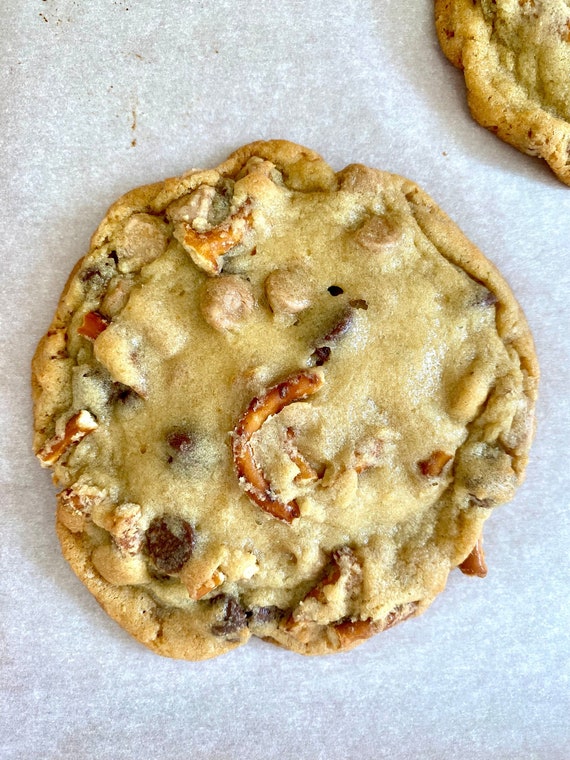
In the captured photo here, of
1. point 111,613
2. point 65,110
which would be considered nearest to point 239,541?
point 111,613

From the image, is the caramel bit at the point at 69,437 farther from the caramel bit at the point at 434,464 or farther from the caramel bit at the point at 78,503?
the caramel bit at the point at 434,464

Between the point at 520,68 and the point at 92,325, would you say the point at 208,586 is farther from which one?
the point at 520,68

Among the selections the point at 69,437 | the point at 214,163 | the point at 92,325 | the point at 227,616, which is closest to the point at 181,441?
the point at 69,437

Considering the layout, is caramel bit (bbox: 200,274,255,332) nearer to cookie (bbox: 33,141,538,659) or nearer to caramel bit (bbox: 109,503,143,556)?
cookie (bbox: 33,141,538,659)

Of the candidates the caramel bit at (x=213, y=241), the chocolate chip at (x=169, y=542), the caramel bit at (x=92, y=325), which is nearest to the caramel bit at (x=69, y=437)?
the caramel bit at (x=92, y=325)

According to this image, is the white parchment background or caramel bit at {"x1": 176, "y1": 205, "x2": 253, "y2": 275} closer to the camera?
caramel bit at {"x1": 176, "y1": 205, "x2": 253, "y2": 275}

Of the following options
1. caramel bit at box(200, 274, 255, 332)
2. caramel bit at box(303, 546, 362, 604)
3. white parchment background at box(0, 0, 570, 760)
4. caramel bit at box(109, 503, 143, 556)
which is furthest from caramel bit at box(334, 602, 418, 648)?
caramel bit at box(200, 274, 255, 332)
